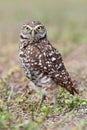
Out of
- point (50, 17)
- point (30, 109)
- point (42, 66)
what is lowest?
point (30, 109)

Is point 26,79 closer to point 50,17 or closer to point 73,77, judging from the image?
point 73,77

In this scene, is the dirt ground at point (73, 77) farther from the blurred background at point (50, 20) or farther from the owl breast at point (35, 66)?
the blurred background at point (50, 20)

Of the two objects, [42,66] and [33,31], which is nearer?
[42,66]

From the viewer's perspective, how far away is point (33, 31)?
29.8 ft

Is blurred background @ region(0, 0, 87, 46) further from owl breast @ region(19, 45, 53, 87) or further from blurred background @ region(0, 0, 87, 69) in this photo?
owl breast @ region(19, 45, 53, 87)

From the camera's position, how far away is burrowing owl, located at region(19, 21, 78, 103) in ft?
28.9

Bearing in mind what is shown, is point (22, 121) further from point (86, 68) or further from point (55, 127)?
point (86, 68)

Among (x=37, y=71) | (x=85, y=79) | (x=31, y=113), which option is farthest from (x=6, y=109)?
(x=85, y=79)

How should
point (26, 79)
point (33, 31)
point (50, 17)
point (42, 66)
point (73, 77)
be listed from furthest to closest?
point (50, 17)
point (73, 77)
point (26, 79)
point (33, 31)
point (42, 66)

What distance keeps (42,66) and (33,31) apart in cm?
58

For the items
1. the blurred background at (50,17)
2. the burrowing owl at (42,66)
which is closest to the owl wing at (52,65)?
the burrowing owl at (42,66)

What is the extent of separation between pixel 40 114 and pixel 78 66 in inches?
182

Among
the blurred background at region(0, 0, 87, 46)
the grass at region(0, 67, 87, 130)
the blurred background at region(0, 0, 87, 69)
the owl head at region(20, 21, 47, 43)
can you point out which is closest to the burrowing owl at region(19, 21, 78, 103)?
the owl head at region(20, 21, 47, 43)

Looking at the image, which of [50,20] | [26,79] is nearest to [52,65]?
[26,79]
